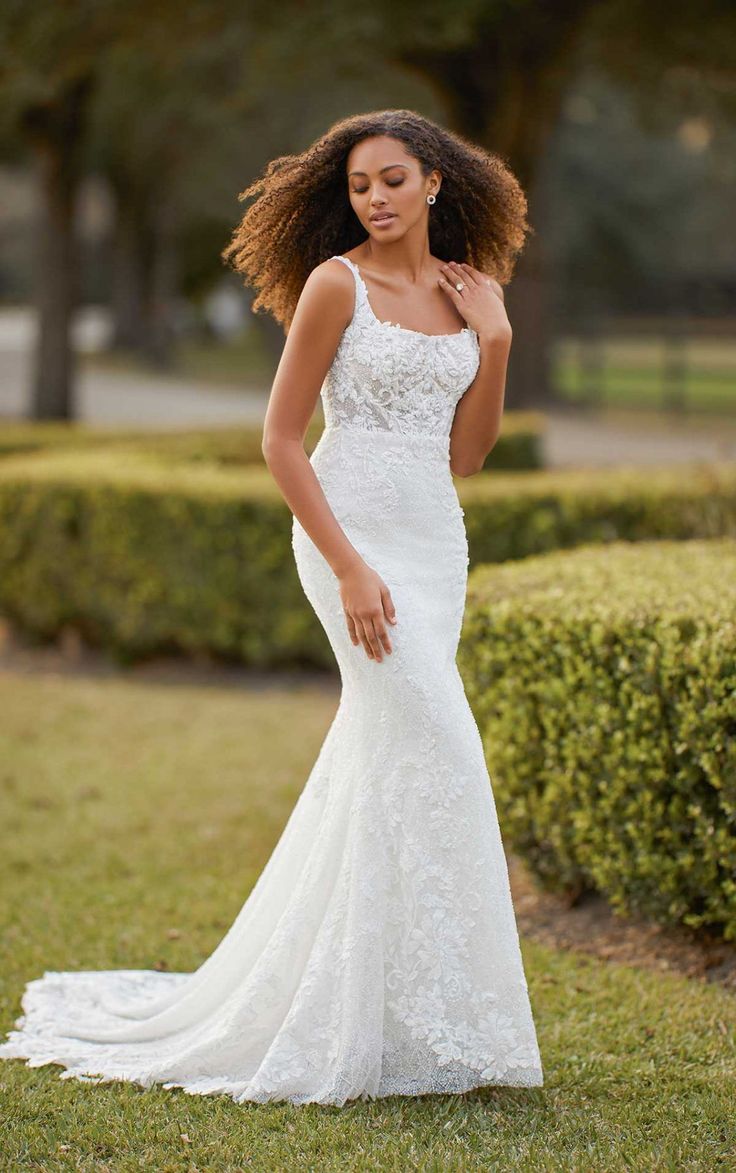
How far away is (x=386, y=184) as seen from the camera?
3.58 m

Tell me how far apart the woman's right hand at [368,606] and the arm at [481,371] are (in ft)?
1.66

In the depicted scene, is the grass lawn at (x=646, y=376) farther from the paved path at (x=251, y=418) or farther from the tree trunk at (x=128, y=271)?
the tree trunk at (x=128, y=271)

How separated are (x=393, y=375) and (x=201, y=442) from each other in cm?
925

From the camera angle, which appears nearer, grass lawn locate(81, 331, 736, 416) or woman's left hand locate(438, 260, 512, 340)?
woman's left hand locate(438, 260, 512, 340)

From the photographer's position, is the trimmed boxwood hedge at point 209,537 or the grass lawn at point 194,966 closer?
the grass lawn at point 194,966

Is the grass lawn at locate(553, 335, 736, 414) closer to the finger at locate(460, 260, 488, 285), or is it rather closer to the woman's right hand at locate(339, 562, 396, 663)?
the finger at locate(460, 260, 488, 285)

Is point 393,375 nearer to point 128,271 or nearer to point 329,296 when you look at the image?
point 329,296

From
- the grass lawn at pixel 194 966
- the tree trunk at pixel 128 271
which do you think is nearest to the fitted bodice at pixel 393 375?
the grass lawn at pixel 194 966

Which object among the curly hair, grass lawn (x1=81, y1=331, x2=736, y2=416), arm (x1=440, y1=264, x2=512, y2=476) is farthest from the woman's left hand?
grass lawn (x1=81, y1=331, x2=736, y2=416)

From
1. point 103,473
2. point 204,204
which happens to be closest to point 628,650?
point 103,473

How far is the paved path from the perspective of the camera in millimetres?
20016

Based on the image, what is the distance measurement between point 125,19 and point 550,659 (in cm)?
1159

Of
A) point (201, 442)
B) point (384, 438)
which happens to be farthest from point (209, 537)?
point (384, 438)

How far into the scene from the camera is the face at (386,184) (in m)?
3.57
